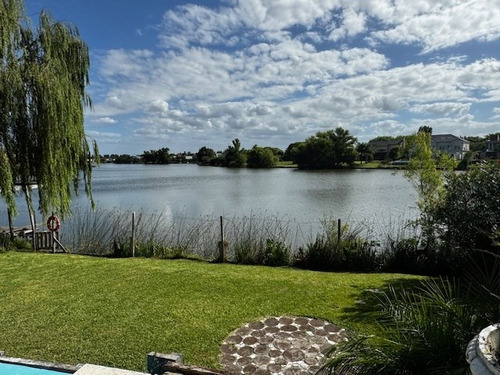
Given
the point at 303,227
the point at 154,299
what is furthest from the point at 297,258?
the point at 303,227

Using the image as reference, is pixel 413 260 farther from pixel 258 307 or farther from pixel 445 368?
pixel 445 368

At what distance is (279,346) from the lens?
3660 mm

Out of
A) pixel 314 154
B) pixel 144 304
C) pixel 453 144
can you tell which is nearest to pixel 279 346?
pixel 144 304

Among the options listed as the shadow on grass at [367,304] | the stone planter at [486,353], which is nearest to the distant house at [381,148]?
the shadow on grass at [367,304]

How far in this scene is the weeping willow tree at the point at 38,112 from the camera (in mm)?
7914

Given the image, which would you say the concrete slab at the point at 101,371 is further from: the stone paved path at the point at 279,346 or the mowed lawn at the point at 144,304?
the stone paved path at the point at 279,346

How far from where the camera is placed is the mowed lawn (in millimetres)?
3646

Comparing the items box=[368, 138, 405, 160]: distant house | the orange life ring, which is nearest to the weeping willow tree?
the orange life ring

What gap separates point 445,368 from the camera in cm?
189

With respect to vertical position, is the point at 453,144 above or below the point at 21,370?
above

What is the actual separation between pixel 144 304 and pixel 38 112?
5.85 meters

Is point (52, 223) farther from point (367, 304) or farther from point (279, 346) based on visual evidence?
point (367, 304)

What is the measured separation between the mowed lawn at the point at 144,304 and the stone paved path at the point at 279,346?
15 centimetres

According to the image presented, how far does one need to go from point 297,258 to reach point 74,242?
22.3 ft
